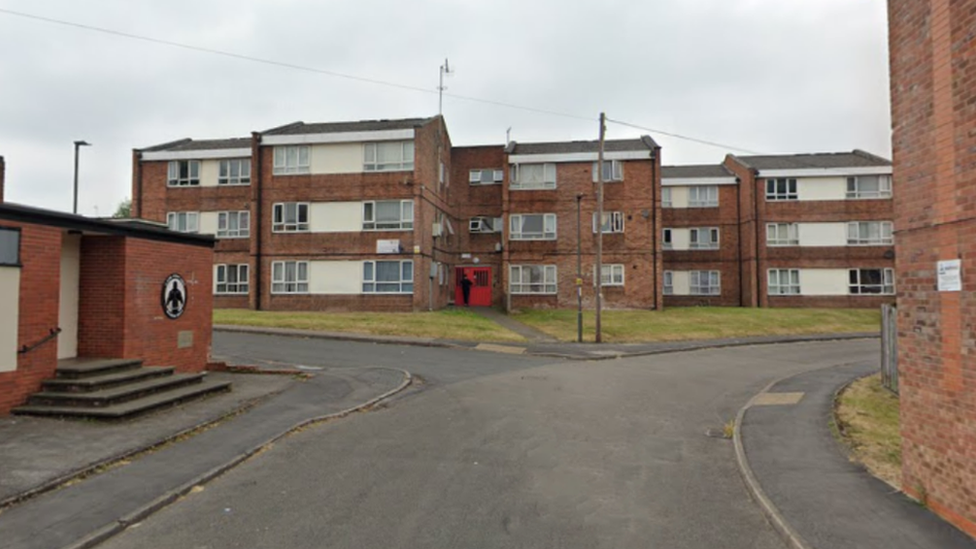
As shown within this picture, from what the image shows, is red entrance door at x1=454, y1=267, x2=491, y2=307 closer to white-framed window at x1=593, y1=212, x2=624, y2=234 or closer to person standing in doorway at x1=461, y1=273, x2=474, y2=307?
person standing in doorway at x1=461, y1=273, x2=474, y2=307

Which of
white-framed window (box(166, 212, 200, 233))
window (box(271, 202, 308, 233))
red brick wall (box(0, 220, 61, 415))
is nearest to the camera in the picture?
red brick wall (box(0, 220, 61, 415))

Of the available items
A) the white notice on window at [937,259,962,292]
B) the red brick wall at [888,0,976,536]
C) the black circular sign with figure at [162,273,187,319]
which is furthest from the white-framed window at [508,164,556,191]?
the white notice on window at [937,259,962,292]

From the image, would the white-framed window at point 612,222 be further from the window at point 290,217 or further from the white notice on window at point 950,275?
the white notice on window at point 950,275

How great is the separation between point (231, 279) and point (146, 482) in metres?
28.9

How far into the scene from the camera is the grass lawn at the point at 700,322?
2652 centimetres

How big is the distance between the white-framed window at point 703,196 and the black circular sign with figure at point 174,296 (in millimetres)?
34753

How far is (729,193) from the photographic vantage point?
4062 cm

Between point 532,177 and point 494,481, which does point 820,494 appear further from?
point 532,177

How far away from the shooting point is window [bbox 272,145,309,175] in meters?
31.3

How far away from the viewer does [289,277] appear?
31.1m

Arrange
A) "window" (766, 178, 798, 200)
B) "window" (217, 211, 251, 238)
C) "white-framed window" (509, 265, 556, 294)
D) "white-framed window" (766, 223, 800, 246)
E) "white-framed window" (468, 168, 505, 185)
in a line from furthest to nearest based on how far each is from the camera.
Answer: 1. "window" (766, 178, 798, 200)
2. "white-framed window" (766, 223, 800, 246)
3. "white-framed window" (468, 168, 505, 185)
4. "white-framed window" (509, 265, 556, 294)
5. "window" (217, 211, 251, 238)

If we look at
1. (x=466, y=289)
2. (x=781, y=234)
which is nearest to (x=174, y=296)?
(x=466, y=289)

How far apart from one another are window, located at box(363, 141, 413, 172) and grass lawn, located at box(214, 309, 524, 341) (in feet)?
24.8

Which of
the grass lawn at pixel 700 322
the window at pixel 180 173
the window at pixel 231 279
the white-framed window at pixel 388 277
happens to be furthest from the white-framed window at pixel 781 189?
the window at pixel 180 173
